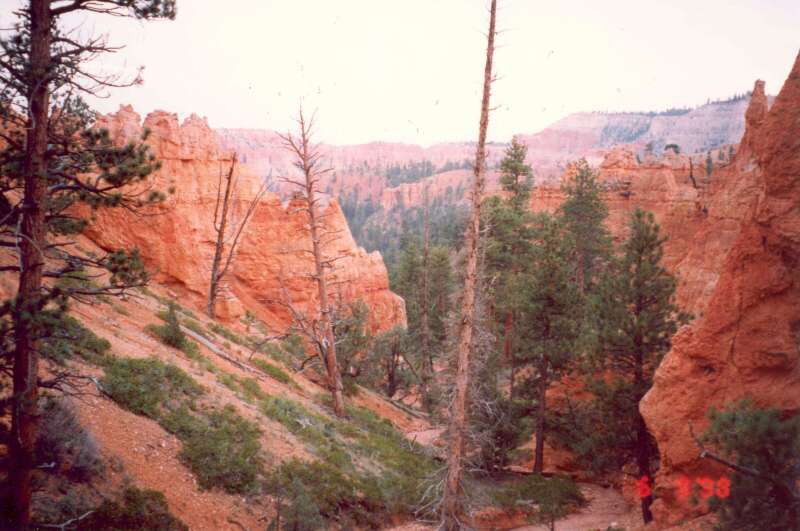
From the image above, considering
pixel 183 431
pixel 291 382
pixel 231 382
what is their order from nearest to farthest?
pixel 183 431
pixel 231 382
pixel 291 382

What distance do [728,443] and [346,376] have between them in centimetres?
1659

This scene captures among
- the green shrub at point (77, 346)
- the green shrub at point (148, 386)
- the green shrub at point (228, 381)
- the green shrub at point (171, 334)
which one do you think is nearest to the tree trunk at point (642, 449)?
the green shrub at point (228, 381)

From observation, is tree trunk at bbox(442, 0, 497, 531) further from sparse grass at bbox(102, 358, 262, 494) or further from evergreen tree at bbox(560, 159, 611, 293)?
evergreen tree at bbox(560, 159, 611, 293)

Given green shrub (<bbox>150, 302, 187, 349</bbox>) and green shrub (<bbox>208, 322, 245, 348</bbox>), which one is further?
green shrub (<bbox>208, 322, 245, 348</bbox>)

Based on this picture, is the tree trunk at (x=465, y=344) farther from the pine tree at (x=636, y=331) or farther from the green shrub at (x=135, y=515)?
the pine tree at (x=636, y=331)

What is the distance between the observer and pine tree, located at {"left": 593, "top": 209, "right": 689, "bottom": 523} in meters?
12.0

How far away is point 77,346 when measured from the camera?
10227 mm

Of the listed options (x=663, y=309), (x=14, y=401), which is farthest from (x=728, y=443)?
(x=14, y=401)

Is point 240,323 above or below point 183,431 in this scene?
below

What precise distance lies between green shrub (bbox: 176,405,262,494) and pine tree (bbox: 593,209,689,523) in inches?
328

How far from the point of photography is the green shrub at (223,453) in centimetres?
961

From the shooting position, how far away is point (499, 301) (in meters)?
25.3

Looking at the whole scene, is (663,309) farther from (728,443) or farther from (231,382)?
(231,382)

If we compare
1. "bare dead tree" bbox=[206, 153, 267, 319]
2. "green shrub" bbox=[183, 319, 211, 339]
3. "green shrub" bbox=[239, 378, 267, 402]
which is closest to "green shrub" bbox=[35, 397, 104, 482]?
"green shrub" bbox=[239, 378, 267, 402]
